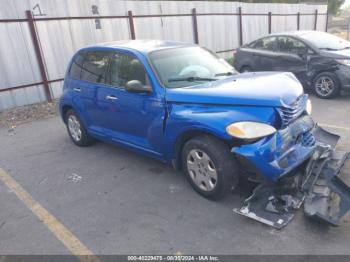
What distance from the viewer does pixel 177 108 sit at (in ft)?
12.1

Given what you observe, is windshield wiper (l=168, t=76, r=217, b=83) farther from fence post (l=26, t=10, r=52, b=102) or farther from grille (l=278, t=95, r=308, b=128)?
fence post (l=26, t=10, r=52, b=102)

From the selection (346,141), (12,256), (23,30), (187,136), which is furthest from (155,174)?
(23,30)

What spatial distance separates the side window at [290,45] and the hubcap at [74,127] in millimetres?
5909

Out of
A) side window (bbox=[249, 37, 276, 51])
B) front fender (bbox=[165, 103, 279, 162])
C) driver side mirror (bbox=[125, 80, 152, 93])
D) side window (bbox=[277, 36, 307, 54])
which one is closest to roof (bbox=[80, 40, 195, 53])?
driver side mirror (bbox=[125, 80, 152, 93])

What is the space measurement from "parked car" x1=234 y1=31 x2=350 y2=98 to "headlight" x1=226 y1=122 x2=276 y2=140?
5224mm

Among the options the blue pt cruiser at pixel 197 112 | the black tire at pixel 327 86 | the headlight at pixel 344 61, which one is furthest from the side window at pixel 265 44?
the blue pt cruiser at pixel 197 112

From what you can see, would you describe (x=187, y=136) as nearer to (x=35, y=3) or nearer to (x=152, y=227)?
(x=152, y=227)

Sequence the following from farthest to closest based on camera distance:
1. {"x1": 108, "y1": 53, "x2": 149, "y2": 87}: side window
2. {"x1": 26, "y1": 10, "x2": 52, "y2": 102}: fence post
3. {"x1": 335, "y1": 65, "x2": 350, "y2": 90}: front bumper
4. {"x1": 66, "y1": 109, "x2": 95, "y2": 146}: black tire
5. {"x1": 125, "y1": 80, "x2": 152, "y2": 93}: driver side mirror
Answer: {"x1": 26, "y1": 10, "x2": 52, "y2": 102}: fence post, {"x1": 335, "y1": 65, "x2": 350, "y2": 90}: front bumper, {"x1": 66, "y1": 109, "x2": 95, "y2": 146}: black tire, {"x1": 108, "y1": 53, "x2": 149, "y2": 87}: side window, {"x1": 125, "y1": 80, "x2": 152, "y2": 93}: driver side mirror

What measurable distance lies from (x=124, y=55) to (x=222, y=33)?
436 inches

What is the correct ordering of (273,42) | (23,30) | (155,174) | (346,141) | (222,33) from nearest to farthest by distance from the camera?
(155,174)
(346,141)
(23,30)
(273,42)
(222,33)

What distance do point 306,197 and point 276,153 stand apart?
57 centimetres

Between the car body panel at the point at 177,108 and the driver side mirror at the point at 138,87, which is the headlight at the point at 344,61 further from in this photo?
the driver side mirror at the point at 138,87

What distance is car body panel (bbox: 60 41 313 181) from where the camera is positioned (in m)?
3.27

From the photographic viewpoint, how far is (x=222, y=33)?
14.6 meters
